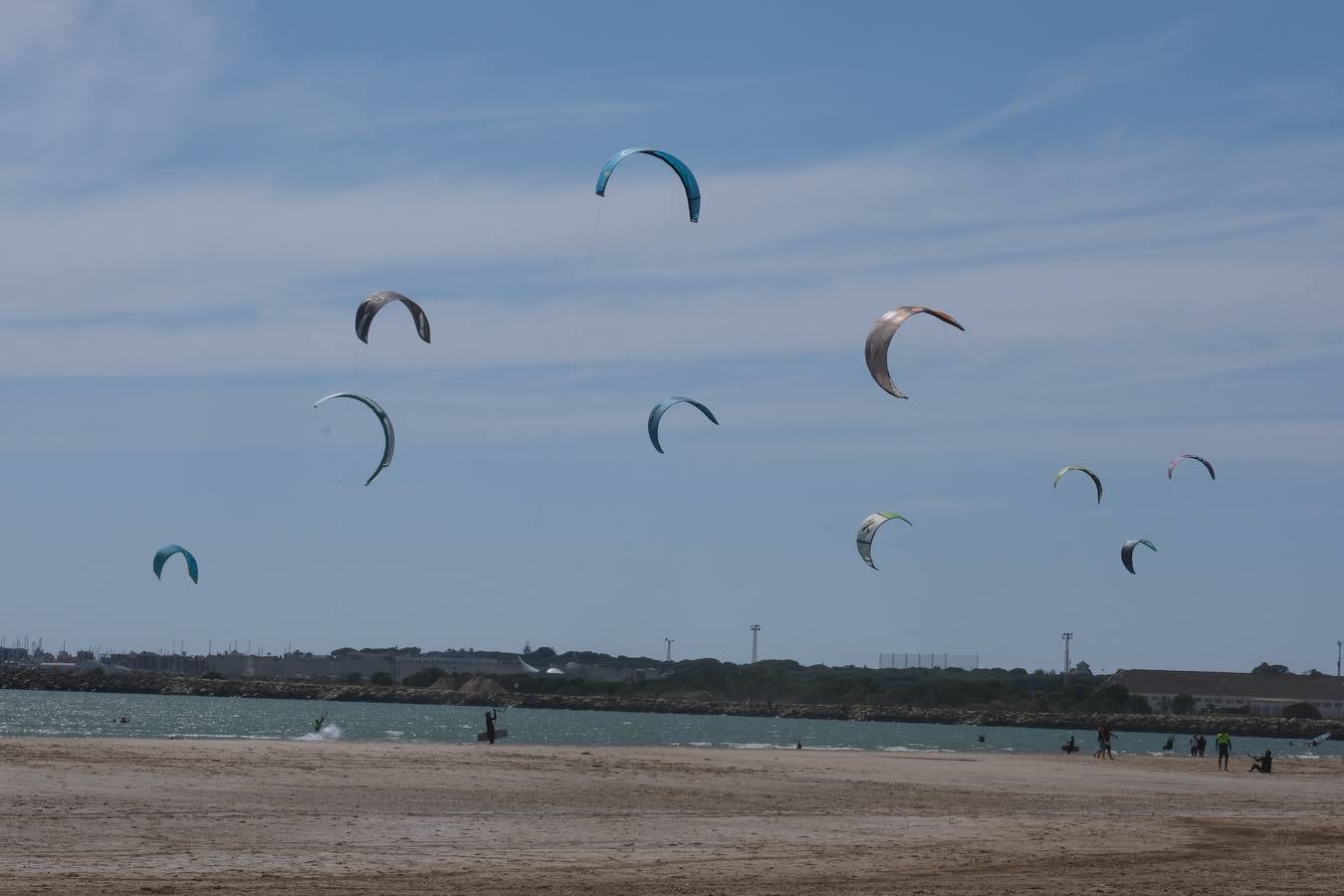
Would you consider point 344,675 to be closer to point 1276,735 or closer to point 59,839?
point 1276,735

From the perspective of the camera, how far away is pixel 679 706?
346 ft

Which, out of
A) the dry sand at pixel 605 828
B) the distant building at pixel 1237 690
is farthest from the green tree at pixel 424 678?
the dry sand at pixel 605 828

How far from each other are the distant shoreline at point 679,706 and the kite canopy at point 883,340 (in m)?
69.5

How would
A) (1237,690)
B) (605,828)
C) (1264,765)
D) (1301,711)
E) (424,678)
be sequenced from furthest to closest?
(424,678), (1237,690), (1301,711), (1264,765), (605,828)

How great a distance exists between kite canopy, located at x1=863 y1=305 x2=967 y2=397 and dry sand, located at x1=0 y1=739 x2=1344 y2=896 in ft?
18.3

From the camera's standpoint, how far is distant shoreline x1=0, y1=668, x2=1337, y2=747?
3698 inches

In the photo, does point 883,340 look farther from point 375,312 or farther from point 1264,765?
point 1264,765

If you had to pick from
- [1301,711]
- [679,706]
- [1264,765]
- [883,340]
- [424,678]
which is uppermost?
[883,340]

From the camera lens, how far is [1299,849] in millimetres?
15055

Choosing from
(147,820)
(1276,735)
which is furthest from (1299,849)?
(1276,735)

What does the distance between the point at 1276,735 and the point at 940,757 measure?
6619 centimetres

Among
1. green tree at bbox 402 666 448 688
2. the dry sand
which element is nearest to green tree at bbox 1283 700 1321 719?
green tree at bbox 402 666 448 688

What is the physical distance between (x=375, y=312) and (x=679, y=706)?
278ft

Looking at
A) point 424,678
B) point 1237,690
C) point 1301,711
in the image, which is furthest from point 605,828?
point 424,678
